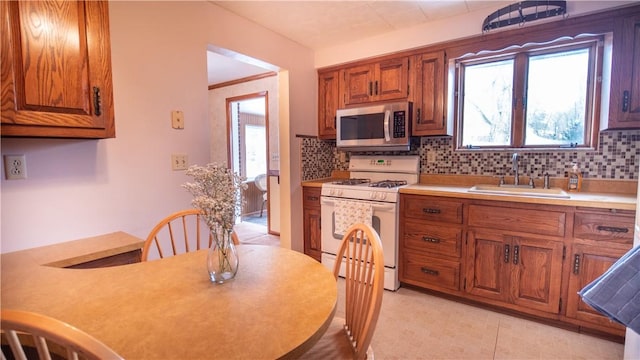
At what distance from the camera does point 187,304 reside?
90 cm

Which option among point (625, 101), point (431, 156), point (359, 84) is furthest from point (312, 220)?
point (625, 101)

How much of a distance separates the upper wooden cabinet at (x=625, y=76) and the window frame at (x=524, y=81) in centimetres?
15

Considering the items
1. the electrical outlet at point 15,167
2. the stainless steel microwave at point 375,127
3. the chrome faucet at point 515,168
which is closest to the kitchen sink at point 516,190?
the chrome faucet at point 515,168

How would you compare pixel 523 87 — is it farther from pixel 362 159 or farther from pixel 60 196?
pixel 60 196

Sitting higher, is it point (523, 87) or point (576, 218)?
point (523, 87)

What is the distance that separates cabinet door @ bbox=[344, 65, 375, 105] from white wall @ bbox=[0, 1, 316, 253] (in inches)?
43.5

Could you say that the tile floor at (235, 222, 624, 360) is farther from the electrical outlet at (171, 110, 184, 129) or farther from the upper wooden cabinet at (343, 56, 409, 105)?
the upper wooden cabinet at (343, 56, 409, 105)

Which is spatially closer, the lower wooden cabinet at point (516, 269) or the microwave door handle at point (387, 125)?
the lower wooden cabinet at point (516, 269)

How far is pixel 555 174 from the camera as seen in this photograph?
7.96 feet

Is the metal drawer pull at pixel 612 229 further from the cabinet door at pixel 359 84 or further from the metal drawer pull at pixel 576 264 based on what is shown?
the cabinet door at pixel 359 84

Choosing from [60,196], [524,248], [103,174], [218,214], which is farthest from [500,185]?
[60,196]

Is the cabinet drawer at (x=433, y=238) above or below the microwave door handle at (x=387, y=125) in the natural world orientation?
below

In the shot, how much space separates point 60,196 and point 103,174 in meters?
0.23

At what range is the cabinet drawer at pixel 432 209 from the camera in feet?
7.61
